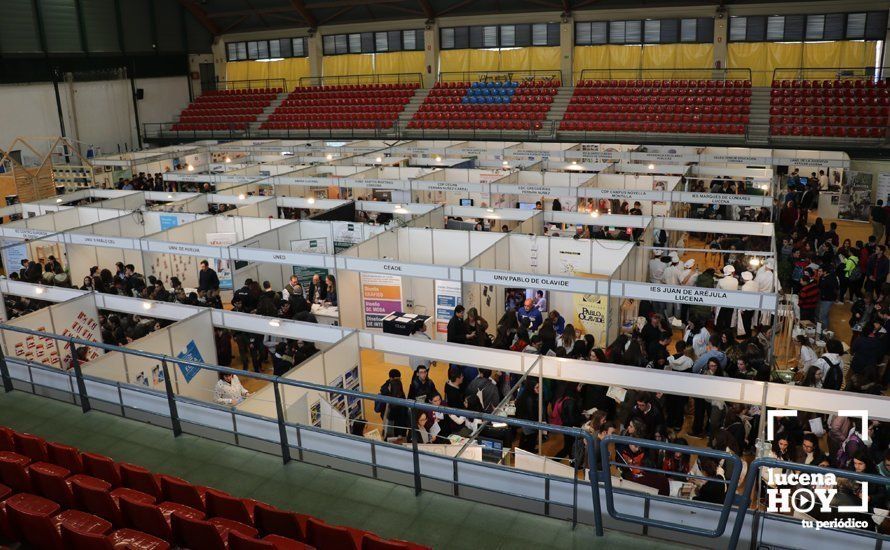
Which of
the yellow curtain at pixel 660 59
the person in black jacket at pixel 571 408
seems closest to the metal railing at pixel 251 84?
the yellow curtain at pixel 660 59

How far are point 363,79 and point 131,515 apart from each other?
97.9ft

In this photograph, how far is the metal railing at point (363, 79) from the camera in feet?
104

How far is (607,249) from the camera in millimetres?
11797

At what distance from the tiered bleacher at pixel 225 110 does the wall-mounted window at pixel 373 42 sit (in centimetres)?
349

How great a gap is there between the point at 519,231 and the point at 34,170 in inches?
639

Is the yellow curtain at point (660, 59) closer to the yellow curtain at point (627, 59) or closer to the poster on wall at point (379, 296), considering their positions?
the yellow curtain at point (627, 59)

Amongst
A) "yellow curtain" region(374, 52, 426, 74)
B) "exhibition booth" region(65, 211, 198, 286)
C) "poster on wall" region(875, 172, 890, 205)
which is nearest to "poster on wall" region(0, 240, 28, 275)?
"exhibition booth" region(65, 211, 198, 286)

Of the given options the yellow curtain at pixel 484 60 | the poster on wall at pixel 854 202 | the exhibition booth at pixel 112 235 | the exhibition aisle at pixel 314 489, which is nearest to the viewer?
the exhibition aisle at pixel 314 489

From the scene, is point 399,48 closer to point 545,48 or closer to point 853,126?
point 545,48

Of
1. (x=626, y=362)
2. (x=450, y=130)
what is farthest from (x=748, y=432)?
(x=450, y=130)

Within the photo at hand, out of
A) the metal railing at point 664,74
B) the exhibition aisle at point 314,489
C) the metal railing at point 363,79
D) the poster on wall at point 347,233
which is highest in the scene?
the metal railing at point 363,79

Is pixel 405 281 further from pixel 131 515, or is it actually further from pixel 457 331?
pixel 131 515

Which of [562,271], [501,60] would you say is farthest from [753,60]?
[562,271]

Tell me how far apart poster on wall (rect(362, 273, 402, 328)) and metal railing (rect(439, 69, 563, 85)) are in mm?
19418
